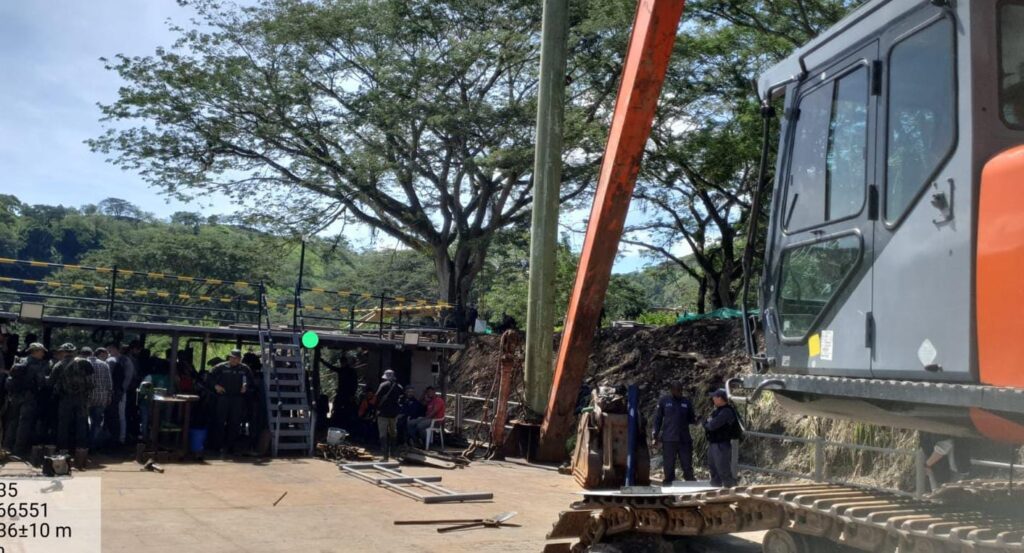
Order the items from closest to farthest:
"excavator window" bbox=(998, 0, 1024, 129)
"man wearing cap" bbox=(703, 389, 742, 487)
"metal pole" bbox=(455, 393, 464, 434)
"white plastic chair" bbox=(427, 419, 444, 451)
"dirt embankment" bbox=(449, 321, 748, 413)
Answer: "excavator window" bbox=(998, 0, 1024, 129), "man wearing cap" bbox=(703, 389, 742, 487), "dirt embankment" bbox=(449, 321, 748, 413), "white plastic chair" bbox=(427, 419, 444, 451), "metal pole" bbox=(455, 393, 464, 434)

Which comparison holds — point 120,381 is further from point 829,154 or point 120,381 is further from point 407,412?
point 829,154

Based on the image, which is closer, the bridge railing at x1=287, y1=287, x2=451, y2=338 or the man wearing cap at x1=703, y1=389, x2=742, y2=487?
the man wearing cap at x1=703, y1=389, x2=742, y2=487

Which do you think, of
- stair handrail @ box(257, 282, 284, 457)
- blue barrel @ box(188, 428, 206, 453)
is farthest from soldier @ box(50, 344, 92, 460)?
stair handrail @ box(257, 282, 284, 457)

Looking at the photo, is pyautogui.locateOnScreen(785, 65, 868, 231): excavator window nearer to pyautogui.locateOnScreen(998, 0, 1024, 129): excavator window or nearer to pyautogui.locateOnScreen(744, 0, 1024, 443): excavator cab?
pyautogui.locateOnScreen(744, 0, 1024, 443): excavator cab

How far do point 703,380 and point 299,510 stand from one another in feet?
→ 32.0

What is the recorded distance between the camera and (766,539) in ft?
17.8

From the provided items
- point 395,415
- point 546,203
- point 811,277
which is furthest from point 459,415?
point 811,277

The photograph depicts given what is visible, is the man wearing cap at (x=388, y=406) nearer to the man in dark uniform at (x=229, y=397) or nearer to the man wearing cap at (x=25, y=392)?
the man in dark uniform at (x=229, y=397)

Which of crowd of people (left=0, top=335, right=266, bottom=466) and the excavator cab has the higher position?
the excavator cab

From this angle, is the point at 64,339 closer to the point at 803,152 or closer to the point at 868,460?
the point at 868,460

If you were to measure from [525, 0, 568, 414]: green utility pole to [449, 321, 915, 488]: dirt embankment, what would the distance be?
175 cm

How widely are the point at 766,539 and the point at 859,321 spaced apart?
1595 mm

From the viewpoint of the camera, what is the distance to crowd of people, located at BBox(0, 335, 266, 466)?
1416 cm

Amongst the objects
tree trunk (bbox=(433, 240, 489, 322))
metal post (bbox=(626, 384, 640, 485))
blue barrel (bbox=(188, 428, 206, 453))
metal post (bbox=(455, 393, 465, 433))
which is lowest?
blue barrel (bbox=(188, 428, 206, 453))
